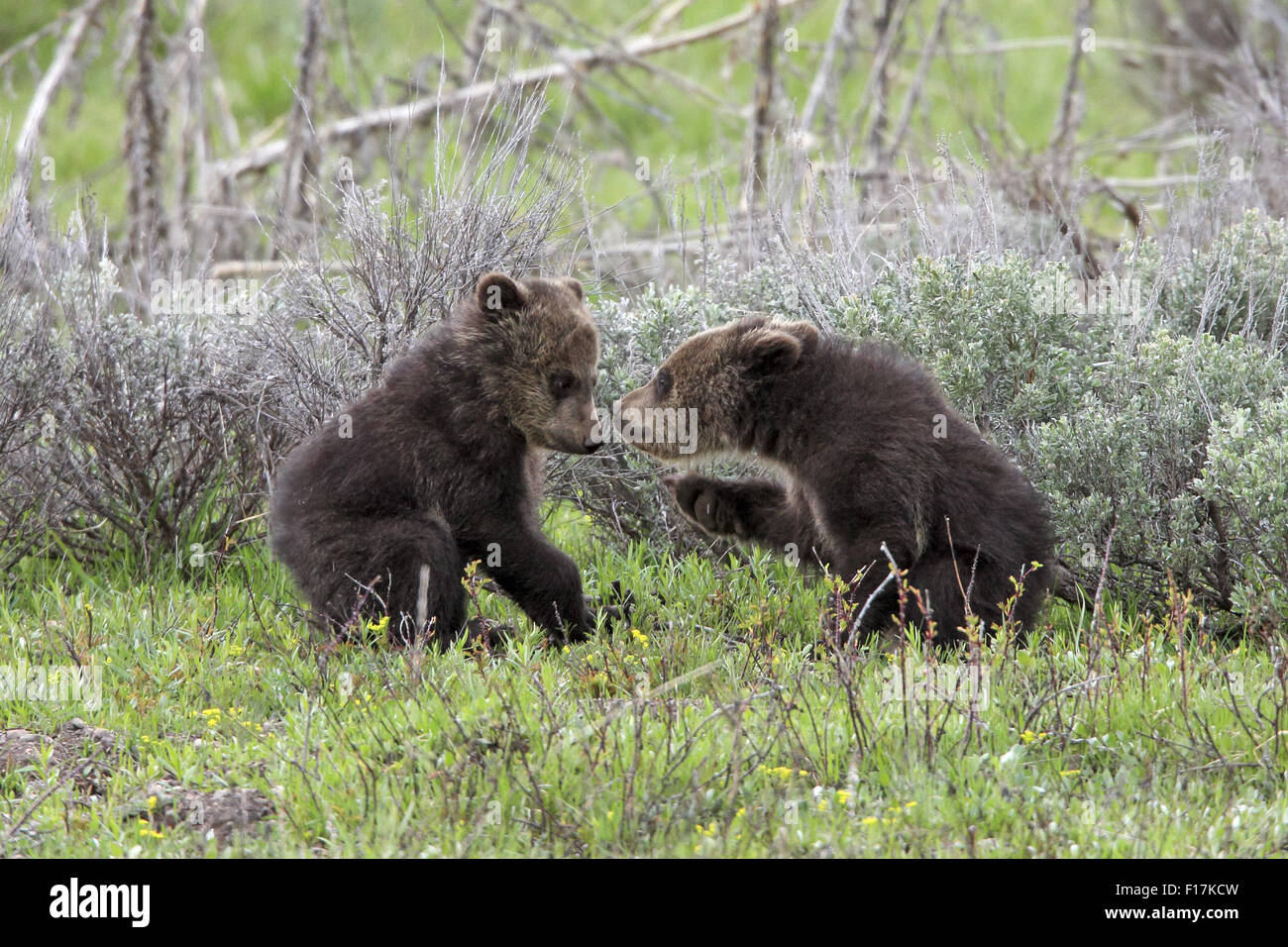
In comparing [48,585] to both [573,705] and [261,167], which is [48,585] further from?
[261,167]

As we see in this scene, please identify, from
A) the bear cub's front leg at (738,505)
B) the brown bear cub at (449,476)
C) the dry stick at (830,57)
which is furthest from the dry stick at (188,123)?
the bear cub's front leg at (738,505)

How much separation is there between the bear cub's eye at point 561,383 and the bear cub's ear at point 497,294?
378 mm

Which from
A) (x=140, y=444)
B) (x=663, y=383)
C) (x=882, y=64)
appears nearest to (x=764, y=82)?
(x=882, y=64)

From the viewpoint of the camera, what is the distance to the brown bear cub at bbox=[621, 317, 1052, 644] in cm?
618

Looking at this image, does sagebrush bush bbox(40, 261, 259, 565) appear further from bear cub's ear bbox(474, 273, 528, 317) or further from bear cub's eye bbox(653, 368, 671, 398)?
bear cub's eye bbox(653, 368, 671, 398)

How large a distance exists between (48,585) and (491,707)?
12.6 feet

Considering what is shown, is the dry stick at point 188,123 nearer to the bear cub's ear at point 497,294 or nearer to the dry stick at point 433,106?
the dry stick at point 433,106

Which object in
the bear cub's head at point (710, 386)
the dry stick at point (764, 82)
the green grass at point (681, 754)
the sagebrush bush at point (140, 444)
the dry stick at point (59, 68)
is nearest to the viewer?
the green grass at point (681, 754)

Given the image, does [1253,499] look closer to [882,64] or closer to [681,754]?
[681,754]

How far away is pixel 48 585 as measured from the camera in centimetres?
775

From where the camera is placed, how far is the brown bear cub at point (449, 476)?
638cm

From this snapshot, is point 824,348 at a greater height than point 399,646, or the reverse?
point 824,348

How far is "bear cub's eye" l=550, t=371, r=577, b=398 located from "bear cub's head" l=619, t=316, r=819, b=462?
0.49 m
